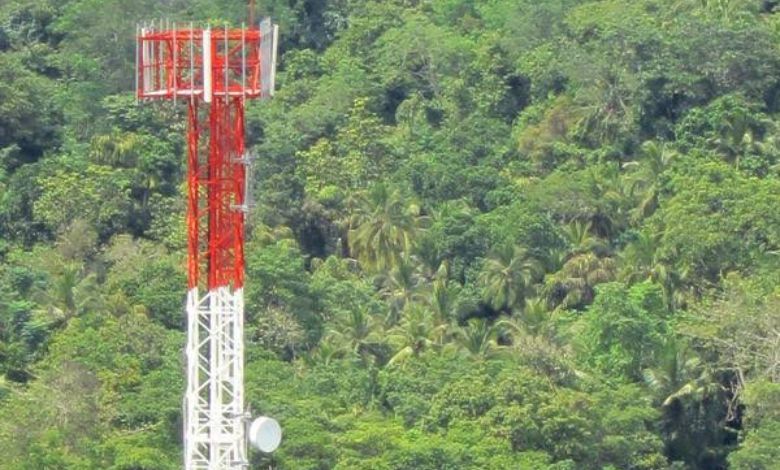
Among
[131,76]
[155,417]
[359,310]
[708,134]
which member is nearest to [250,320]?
[359,310]

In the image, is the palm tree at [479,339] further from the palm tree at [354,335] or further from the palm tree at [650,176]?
the palm tree at [650,176]

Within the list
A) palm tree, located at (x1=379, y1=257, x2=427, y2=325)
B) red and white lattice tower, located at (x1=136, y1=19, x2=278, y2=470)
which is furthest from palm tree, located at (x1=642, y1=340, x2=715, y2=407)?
red and white lattice tower, located at (x1=136, y1=19, x2=278, y2=470)

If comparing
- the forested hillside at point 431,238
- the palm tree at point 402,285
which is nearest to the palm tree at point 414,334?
the forested hillside at point 431,238

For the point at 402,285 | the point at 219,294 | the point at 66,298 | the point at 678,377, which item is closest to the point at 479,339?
the point at 402,285

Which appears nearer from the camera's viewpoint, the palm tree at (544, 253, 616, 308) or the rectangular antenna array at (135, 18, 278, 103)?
the rectangular antenna array at (135, 18, 278, 103)

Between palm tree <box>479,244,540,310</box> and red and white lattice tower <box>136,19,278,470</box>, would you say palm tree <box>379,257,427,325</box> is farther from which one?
red and white lattice tower <box>136,19,278,470</box>
